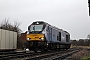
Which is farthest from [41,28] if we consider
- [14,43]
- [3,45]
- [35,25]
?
[14,43]

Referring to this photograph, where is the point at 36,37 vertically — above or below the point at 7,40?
above

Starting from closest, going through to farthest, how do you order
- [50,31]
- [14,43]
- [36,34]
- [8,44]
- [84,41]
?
[36,34], [50,31], [8,44], [14,43], [84,41]

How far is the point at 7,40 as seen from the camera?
31.8 metres

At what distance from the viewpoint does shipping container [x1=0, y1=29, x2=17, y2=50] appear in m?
29.7

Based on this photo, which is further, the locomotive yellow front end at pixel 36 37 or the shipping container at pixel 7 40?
the shipping container at pixel 7 40

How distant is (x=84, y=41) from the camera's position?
88.3 meters

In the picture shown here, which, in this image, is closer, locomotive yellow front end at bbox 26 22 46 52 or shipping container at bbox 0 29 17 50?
locomotive yellow front end at bbox 26 22 46 52

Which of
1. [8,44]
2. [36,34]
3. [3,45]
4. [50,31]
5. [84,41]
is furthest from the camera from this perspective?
[84,41]

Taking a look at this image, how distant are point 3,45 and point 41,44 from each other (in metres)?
7.74

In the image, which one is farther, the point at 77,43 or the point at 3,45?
the point at 77,43

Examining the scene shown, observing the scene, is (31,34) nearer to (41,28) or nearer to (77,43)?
(41,28)

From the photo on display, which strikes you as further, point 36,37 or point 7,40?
point 7,40

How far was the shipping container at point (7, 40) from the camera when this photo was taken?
97.4ft

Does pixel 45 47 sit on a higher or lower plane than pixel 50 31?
lower
